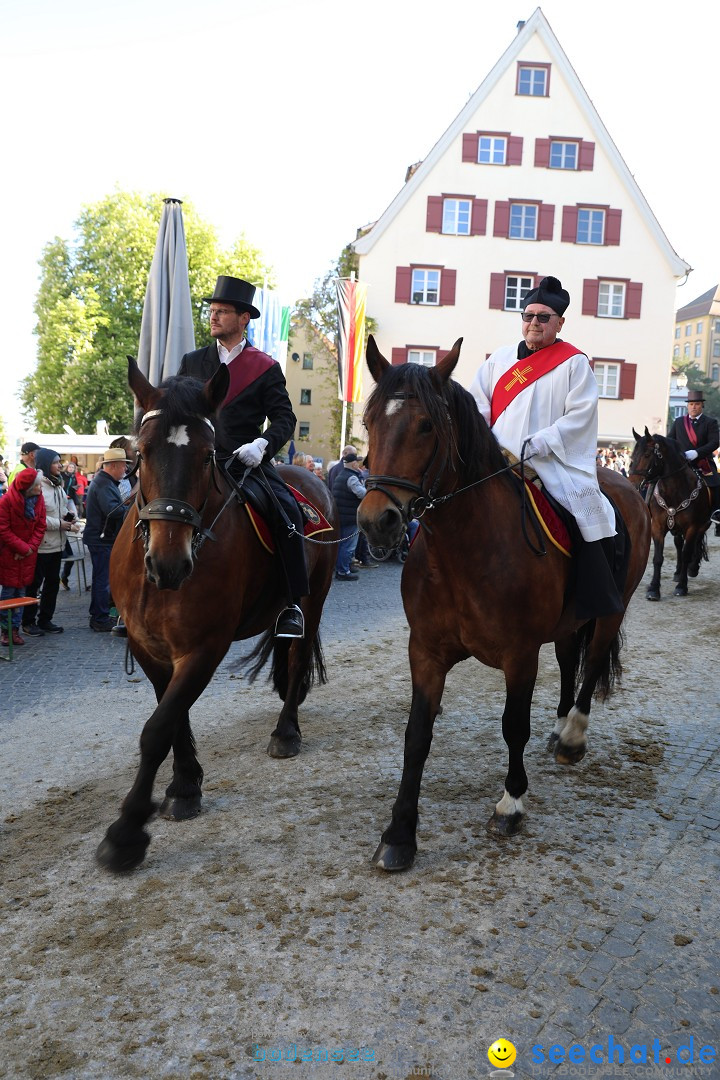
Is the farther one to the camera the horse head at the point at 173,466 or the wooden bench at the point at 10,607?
the wooden bench at the point at 10,607

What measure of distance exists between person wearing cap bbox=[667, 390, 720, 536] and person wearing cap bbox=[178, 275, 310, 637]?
29.8 feet

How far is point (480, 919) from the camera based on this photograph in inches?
138

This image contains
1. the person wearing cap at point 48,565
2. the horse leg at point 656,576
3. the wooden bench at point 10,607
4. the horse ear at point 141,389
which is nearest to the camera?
the horse ear at point 141,389

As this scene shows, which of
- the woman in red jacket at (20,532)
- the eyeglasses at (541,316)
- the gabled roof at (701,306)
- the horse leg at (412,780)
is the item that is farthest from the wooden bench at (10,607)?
the gabled roof at (701,306)

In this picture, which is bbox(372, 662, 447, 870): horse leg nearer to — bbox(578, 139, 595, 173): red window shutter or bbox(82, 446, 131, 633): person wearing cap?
bbox(82, 446, 131, 633): person wearing cap

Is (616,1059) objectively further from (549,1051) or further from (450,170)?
(450,170)

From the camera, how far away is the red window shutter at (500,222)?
110 feet

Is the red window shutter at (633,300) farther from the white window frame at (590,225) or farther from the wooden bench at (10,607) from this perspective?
the wooden bench at (10,607)

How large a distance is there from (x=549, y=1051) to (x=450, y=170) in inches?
1383

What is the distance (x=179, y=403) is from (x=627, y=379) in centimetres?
3314

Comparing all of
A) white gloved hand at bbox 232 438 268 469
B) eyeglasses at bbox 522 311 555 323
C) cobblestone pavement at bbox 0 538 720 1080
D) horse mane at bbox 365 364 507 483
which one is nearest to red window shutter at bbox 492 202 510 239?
cobblestone pavement at bbox 0 538 720 1080

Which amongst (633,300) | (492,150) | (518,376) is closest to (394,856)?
(518,376)

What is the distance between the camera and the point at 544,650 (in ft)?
29.6

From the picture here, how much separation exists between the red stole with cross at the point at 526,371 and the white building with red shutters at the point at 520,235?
29.0 metres
